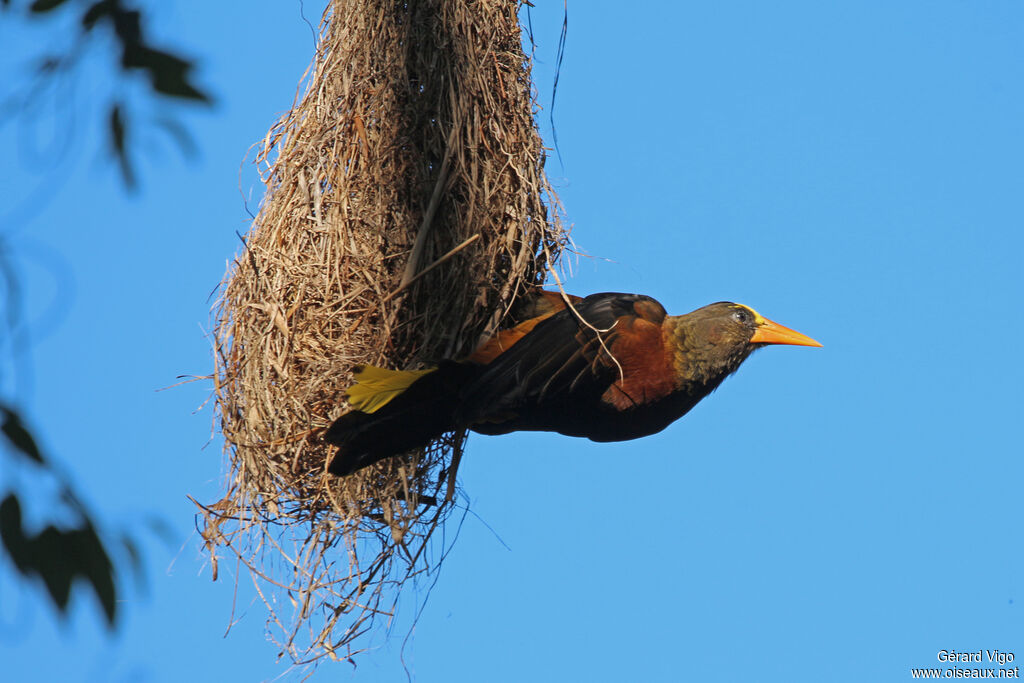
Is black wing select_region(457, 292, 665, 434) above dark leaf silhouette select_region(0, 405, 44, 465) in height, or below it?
above

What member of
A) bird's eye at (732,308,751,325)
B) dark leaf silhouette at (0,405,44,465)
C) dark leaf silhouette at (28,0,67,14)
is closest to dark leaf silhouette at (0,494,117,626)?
dark leaf silhouette at (0,405,44,465)

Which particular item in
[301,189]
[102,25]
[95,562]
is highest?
[301,189]

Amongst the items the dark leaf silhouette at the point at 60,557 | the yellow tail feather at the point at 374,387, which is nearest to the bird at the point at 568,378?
the yellow tail feather at the point at 374,387

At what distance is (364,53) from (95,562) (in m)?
1.69

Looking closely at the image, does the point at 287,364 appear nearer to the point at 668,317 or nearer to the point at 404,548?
the point at 404,548

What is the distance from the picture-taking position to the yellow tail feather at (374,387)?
2125mm

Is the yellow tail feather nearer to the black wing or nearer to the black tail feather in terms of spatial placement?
the black tail feather

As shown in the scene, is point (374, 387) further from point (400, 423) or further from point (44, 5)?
point (44, 5)

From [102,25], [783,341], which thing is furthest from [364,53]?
[102,25]

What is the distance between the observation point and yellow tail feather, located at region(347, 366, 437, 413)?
212 cm

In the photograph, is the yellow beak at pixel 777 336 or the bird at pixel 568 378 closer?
the bird at pixel 568 378

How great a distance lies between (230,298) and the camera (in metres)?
2.32

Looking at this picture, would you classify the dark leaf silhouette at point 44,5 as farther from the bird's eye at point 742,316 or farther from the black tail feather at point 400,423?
the bird's eye at point 742,316

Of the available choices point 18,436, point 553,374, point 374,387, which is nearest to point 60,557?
point 18,436
